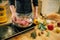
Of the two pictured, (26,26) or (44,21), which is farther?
(44,21)

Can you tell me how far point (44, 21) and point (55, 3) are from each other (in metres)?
0.17

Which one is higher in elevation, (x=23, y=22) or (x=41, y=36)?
(x=23, y=22)

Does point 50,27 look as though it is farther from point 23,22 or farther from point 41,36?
point 23,22

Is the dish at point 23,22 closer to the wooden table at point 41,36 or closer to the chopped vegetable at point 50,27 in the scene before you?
the wooden table at point 41,36

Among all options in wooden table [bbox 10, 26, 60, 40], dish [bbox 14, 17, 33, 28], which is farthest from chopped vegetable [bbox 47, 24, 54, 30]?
dish [bbox 14, 17, 33, 28]

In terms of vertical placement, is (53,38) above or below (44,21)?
below

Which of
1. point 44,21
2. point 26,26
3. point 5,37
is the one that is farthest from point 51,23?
point 5,37

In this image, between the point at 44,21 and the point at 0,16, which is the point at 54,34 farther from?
the point at 0,16

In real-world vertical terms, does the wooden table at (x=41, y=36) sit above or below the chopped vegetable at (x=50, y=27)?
below

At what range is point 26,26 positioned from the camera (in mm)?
887

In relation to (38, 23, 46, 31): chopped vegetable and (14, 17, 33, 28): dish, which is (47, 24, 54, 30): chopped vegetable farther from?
(14, 17, 33, 28): dish

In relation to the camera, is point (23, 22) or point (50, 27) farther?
point (50, 27)

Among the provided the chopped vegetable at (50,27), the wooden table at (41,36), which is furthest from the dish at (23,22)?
the chopped vegetable at (50,27)

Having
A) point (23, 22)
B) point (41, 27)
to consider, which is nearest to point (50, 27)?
point (41, 27)
